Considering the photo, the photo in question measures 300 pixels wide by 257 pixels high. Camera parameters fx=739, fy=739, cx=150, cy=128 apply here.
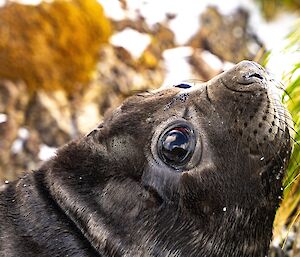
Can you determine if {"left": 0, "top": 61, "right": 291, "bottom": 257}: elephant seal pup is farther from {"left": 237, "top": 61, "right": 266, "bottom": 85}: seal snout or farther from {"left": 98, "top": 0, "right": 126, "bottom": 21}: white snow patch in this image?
{"left": 98, "top": 0, "right": 126, "bottom": 21}: white snow patch

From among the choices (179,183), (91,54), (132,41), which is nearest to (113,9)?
(132,41)

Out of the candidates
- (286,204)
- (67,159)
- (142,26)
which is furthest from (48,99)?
(67,159)

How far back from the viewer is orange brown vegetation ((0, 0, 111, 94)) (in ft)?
23.2

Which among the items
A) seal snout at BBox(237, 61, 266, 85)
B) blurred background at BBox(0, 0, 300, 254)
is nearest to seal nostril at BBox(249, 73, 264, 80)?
seal snout at BBox(237, 61, 266, 85)

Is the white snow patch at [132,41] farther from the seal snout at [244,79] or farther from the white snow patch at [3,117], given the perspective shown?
the seal snout at [244,79]

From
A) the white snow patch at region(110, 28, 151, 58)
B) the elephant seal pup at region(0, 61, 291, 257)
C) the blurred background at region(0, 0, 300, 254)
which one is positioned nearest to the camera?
the elephant seal pup at region(0, 61, 291, 257)

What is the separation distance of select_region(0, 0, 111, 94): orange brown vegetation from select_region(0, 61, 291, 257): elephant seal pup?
13.8 feet

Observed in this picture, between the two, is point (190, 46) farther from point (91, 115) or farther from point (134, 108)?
point (134, 108)

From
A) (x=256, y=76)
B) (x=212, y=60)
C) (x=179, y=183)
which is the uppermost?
(x=256, y=76)

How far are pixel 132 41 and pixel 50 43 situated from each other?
3.36 ft

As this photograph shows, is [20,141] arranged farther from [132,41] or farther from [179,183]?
[179,183]

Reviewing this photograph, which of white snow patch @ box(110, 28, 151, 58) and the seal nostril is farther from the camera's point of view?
white snow patch @ box(110, 28, 151, 58)

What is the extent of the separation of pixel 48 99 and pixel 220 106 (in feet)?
14.7

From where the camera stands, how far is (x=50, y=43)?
23.7 feet
